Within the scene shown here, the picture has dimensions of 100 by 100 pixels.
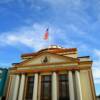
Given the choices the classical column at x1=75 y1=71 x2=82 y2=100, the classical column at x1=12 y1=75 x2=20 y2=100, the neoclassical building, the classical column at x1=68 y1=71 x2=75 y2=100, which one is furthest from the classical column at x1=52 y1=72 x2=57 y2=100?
the classical column at x1=12 y1=75 x2=20 y2=100

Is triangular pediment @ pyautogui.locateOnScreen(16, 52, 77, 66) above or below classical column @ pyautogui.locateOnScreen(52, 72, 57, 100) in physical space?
above

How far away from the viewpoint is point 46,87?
67.1 feet

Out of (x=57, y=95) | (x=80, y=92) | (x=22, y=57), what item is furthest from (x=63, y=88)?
(x=22, y=57)

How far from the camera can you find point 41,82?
21.0m

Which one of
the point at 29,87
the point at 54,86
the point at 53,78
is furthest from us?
the point at 29,87

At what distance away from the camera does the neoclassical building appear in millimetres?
18500

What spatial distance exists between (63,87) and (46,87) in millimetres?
2706

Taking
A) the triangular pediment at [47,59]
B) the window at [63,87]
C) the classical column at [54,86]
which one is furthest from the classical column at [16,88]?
the window at [63,87]

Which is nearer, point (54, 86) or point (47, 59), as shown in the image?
point (54, 86)

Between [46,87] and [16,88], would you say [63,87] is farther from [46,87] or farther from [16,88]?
[16,88]

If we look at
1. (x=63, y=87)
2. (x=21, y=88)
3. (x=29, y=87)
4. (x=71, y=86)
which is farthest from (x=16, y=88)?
(x=71, y=86)

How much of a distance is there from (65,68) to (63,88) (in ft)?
9.64

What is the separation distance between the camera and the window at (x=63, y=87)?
741 inches

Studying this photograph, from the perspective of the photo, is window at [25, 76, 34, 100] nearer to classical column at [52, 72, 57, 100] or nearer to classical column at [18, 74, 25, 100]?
classical column at [18, 74, 25, 100]
